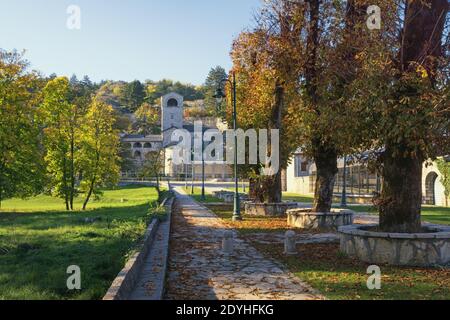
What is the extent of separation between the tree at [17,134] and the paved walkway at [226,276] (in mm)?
19922

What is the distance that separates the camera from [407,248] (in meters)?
10.2

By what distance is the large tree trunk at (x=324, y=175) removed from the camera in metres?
17.8

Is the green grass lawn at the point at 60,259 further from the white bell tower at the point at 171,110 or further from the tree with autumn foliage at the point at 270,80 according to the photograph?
the white bell tower at the point at 171,110

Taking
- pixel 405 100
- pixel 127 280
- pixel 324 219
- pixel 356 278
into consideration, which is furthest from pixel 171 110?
pixel 127 280

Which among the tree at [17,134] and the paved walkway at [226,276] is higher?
the tree at [17,134]

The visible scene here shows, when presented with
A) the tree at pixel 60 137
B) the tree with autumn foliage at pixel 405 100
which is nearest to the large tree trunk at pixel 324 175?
the tree with autumn foliage at pixel 405 100

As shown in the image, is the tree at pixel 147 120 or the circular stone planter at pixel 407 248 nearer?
the circular stone planter at pixel 407 248

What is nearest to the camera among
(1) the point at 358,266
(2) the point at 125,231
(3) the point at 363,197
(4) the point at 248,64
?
(1) the point at 358,266

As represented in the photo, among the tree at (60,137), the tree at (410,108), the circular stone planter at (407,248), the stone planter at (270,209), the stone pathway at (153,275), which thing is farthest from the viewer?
the tree at (60,137)

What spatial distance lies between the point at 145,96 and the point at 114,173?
119 m

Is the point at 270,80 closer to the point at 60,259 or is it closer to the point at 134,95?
the point at 60,259
